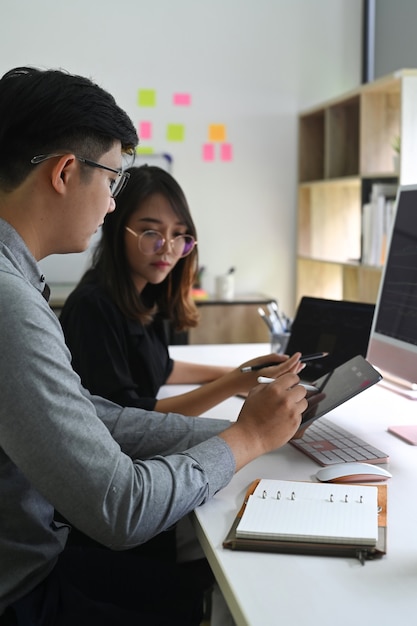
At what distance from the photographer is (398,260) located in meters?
1.54

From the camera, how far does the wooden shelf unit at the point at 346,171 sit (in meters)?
3.22

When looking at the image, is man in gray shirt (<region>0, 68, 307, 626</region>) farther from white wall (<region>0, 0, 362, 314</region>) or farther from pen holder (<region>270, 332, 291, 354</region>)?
white wall (<region>0, 0, 362, 314</region>)

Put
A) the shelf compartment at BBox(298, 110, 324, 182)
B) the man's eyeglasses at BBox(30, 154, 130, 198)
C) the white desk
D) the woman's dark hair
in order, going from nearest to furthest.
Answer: the white desk
the man's eyeglasses at BBox(30, 154, 130, 198)
the woman's dark hair
the shelf compartment at BBox(298, 110, 324, 182)

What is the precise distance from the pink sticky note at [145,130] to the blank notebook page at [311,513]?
10.7ft

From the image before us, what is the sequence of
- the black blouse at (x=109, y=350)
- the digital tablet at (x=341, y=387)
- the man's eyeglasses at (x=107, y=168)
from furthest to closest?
the black blouse at (x=109, y=350), the digital tablet at (x=341, y=387), the man's eyeglasses at (x=107, y=168)

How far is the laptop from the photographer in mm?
1664

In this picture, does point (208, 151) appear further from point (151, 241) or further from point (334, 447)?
point (334, 447)

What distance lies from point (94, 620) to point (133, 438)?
361 mm

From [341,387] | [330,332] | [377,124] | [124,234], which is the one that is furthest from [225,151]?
[341,387]

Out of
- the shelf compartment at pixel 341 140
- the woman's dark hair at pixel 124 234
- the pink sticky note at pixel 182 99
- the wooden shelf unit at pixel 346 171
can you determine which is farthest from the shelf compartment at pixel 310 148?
the woman's dark hair at pixel 124 234

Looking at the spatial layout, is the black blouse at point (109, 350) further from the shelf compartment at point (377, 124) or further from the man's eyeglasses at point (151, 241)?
the shelf compartment at point (377, 124)

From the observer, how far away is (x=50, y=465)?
2.85 feet

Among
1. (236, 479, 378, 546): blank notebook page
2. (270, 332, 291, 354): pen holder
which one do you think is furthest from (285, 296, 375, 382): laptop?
(236, 479, 378, 546): blank notebook page

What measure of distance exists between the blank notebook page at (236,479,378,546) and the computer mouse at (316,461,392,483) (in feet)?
0.11
